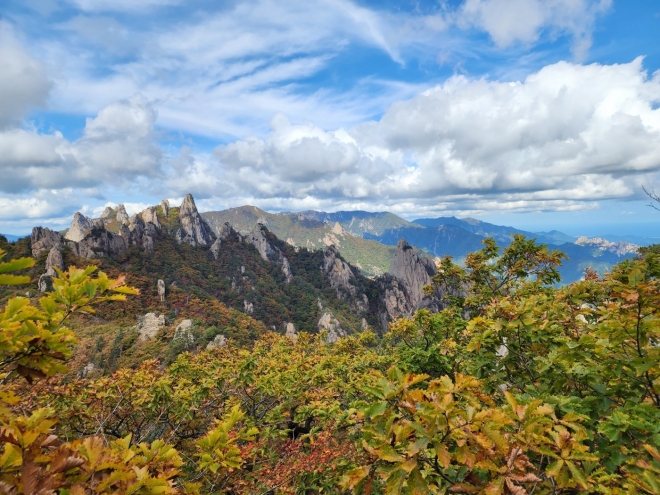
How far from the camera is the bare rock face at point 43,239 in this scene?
336 ft

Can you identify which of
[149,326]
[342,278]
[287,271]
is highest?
[149,326]

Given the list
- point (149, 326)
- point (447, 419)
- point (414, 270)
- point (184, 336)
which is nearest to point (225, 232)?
point (414, 270)

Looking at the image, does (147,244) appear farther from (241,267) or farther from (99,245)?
(241,267)

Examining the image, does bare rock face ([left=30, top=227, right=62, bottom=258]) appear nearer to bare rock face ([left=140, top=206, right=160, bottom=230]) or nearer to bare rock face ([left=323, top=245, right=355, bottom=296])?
bare rock face ([left=140, top=206, right=160, bottom=230])

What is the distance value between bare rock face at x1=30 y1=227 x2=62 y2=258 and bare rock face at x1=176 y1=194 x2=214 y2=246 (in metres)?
63.6

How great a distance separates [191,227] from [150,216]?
20369 mm

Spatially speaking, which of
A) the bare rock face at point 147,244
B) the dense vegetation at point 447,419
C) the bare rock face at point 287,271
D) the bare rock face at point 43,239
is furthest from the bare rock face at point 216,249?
the dense vegetation at point 447,419

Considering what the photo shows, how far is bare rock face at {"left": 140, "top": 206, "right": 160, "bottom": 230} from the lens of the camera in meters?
161

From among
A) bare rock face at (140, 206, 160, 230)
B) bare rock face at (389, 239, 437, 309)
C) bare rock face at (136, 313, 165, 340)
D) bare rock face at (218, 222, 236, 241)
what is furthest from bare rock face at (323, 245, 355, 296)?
bare rock face at (136, 313, 165, 340)

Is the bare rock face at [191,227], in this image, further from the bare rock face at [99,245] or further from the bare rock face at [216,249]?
the bare rock face at [99,245]

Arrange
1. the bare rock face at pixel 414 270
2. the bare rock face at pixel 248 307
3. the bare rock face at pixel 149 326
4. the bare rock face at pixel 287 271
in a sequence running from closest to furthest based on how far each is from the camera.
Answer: the bare rock face at pixel 149 326
the bare rock face at pixel 248 307
the bare rock face at pixel 414 270
the bare rock face at pixel 287 271

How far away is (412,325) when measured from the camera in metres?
14.2

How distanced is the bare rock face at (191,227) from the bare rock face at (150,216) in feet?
37.2

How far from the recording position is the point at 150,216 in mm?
167125
